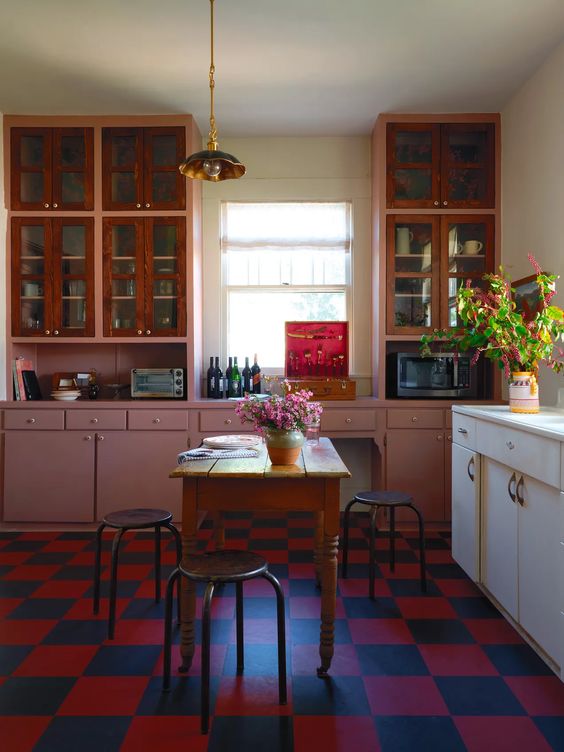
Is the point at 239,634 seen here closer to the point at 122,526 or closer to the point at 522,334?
the point at 122,526

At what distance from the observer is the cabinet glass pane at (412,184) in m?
4.29

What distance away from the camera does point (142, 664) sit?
2.32 m

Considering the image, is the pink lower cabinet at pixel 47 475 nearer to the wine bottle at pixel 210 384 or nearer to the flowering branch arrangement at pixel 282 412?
the wine bottle at pixel 210 384

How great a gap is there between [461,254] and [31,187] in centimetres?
336

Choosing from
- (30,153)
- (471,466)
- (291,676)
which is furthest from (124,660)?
(30,153)

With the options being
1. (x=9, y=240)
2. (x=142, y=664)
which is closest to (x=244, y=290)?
(x=9, y=240)

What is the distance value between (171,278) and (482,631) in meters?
3.12

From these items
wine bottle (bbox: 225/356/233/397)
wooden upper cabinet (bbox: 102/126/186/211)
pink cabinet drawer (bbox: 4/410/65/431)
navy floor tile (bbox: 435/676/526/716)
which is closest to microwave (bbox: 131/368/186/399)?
wine bottle (bbox: 225/356/233/397)

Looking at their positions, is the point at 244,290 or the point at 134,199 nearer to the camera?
the point at 134,199

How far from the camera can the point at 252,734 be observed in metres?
1.88

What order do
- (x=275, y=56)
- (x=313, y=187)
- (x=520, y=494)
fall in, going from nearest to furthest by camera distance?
1. (x=520, y=494)
2. (x=275, y=56)
3. (x=313, y=187)

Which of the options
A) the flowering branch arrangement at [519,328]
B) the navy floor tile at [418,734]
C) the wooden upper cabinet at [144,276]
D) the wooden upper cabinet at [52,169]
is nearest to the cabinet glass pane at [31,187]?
the wooden upper cabinet at [52,169]

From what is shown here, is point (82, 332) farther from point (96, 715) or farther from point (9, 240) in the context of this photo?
point (96, 715)

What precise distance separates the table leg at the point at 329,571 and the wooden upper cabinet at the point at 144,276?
95.4 inches
